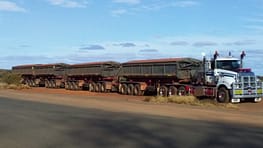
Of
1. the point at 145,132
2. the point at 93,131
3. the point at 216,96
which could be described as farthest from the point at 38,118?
the point at 216,96

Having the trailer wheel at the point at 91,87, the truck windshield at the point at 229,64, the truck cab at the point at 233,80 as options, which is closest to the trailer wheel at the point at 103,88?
the trailer wheel at the point at 91,87

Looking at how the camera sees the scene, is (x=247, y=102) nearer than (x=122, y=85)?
Yes

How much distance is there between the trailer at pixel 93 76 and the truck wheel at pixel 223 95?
15507 millimetres

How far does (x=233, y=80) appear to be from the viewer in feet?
113

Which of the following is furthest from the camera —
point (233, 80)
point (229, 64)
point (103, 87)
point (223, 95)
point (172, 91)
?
point (103, 87)

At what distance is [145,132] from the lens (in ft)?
49.8

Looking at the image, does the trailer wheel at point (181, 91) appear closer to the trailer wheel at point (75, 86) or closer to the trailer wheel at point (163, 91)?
the trailer wheel at point (163, 91)

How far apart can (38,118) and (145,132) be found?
6853mm

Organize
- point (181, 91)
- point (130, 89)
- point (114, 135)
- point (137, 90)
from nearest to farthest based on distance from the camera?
1. point (114, 135)
2. point (181, 91)
3. point (137, 90)
4. point (130, 89)

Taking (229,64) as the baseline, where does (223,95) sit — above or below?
below

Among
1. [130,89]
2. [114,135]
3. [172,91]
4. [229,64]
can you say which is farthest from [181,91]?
[114,135]

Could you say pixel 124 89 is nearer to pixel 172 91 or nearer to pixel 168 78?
pixel 168 78

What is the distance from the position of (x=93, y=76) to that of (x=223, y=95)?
807 inches

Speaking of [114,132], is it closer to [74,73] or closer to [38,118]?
[38,118]
